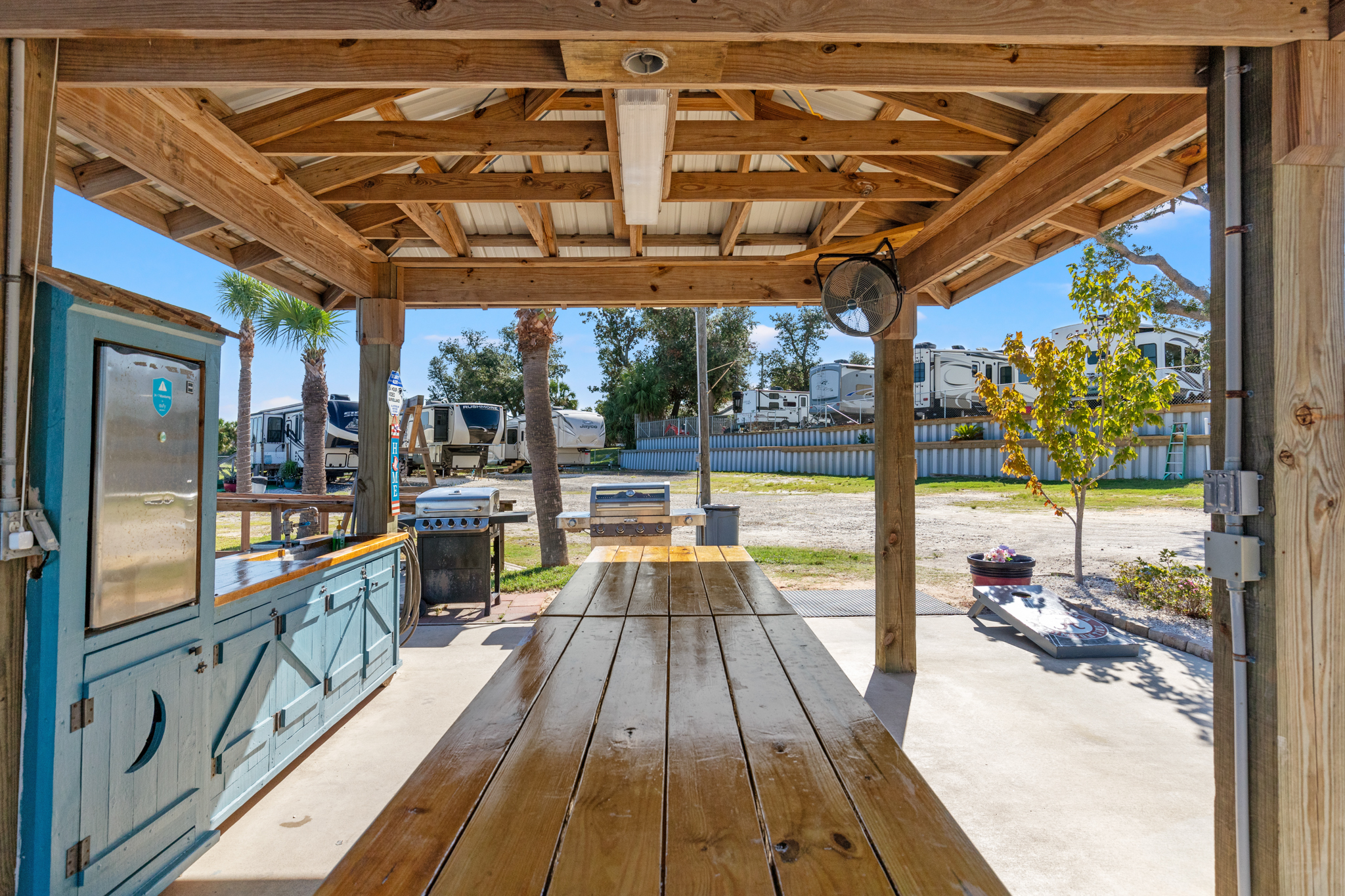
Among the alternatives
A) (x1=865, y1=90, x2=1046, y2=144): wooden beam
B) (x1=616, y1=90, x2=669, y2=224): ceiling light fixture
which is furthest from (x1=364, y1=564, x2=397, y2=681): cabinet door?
(x1=865, y1=90, x2=1046, y2=144): wooden beam

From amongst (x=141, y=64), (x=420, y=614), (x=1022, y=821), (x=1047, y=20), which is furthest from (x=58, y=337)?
(x=420, y=614)

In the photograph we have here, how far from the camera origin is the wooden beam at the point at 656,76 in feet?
6.89

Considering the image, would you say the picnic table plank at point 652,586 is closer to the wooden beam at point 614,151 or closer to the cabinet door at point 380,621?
the cabinet door at point 380,621

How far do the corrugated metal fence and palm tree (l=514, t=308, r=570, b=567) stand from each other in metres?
9.04

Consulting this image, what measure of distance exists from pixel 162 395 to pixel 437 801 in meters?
1.77

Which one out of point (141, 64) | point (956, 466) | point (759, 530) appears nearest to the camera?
point (141, 64)

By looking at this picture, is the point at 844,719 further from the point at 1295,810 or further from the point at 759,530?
the point at 759,530

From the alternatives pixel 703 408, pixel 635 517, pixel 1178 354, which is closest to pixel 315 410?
pixel 703 408

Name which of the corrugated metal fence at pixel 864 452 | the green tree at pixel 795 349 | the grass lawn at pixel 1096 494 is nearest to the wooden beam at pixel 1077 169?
the corrugated metal fence at pixel 864 452

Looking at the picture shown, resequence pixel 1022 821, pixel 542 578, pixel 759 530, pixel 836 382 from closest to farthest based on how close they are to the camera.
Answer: pixel 1022 821 → pixel 542 578 → pixel 759 530 → pixel 836 382

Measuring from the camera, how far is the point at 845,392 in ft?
77.5

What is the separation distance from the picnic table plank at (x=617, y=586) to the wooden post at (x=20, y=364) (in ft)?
6.25

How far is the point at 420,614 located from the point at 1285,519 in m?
6.54

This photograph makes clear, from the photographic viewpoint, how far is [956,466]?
64.5ft
